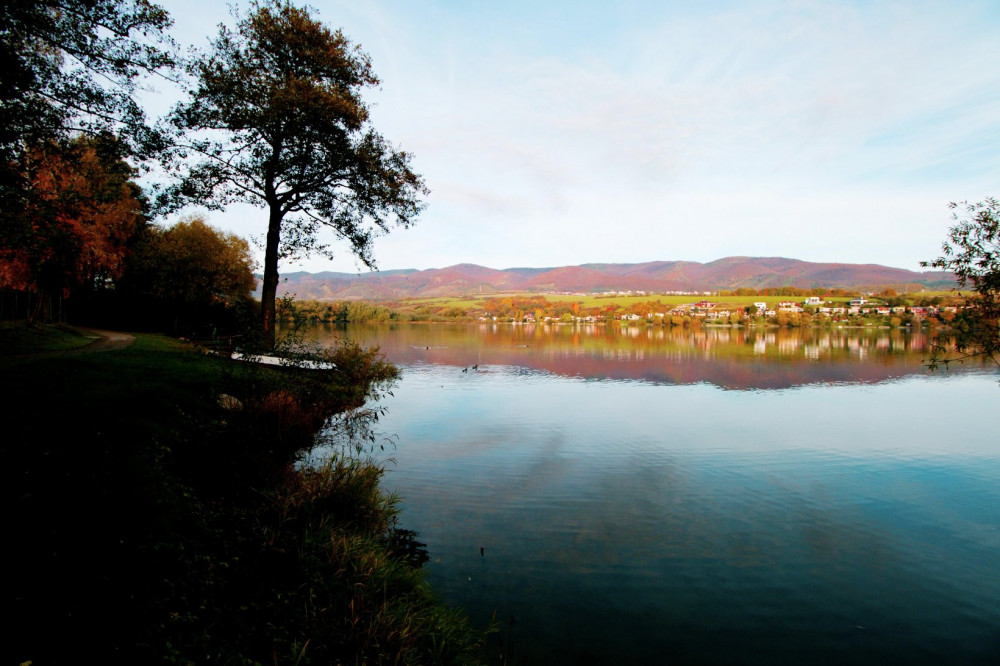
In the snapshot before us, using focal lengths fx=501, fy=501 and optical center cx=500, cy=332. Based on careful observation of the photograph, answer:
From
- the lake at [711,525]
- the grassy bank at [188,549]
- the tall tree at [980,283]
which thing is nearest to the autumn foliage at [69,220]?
the grassy bank at [188,549]

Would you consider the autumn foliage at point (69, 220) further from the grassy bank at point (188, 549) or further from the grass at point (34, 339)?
the grassy bank at point (188, 549)

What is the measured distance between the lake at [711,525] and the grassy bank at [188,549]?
71.8 inches

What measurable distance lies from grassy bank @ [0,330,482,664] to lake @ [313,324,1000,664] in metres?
1.82

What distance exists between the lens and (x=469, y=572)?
29.1 ft

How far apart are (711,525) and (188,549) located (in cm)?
1026

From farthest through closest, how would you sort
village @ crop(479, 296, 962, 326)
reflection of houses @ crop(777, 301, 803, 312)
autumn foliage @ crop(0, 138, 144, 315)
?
reflection of houses @ crop(777, 301, 803, 312), village @ crop(479, 296, 962, 326), autumn foliage @ crop(0, 138, 144, 315)

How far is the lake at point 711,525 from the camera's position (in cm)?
750

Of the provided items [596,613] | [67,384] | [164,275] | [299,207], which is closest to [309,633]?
[596,613]

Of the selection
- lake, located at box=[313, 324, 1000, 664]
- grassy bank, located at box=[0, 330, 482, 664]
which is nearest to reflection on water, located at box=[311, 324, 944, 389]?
lake, located at box=[313, 324, 1000, 664]

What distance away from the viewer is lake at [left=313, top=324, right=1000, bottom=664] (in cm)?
750

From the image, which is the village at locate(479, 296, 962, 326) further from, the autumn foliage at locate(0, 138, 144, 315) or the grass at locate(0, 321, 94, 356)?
the grass at locate(0, 321, 94, 356)

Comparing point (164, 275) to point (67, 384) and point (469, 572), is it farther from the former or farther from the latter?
point (469, 572)

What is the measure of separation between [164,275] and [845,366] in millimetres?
55861

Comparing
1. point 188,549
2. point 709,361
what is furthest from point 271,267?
point 709,361
